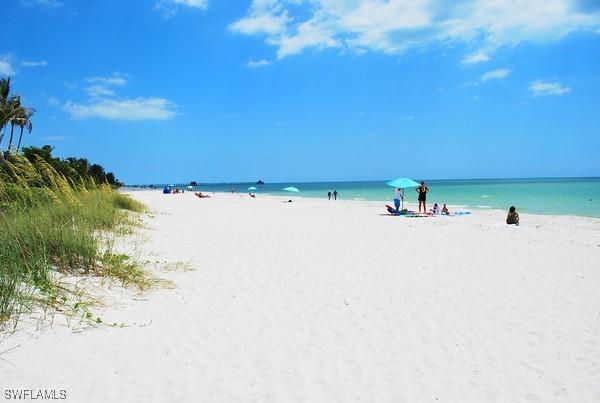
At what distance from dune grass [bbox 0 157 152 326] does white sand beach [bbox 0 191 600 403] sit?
43cm

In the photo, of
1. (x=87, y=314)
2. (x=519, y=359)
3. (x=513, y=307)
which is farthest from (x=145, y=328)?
(x=513, y=307)

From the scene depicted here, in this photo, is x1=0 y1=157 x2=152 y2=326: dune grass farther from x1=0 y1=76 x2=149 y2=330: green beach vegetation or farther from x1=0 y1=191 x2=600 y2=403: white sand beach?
x1=0 y1=191 x2=600 y2=403: white sand beach

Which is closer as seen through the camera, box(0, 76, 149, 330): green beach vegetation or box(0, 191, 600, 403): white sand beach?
box(0, 191, 600, 403): white sand beach

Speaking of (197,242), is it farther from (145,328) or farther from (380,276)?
(145,328)

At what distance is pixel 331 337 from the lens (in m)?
4.41

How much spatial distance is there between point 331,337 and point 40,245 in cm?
392

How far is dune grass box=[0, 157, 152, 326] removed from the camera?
417 cm

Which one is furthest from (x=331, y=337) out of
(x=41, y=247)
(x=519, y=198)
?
(x=519, y=198)

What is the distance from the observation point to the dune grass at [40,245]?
13.7ft

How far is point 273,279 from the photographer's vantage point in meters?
6.73

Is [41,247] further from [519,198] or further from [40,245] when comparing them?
[519,198]

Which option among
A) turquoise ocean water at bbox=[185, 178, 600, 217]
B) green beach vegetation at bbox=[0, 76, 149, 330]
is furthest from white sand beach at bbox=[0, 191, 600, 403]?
turquoise ocean water at bbox=[185, 178, 600, 217]

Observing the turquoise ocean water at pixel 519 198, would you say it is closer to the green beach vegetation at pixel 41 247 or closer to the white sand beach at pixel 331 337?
the white sand beach at pixel 331 337

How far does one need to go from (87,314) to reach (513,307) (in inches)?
215
